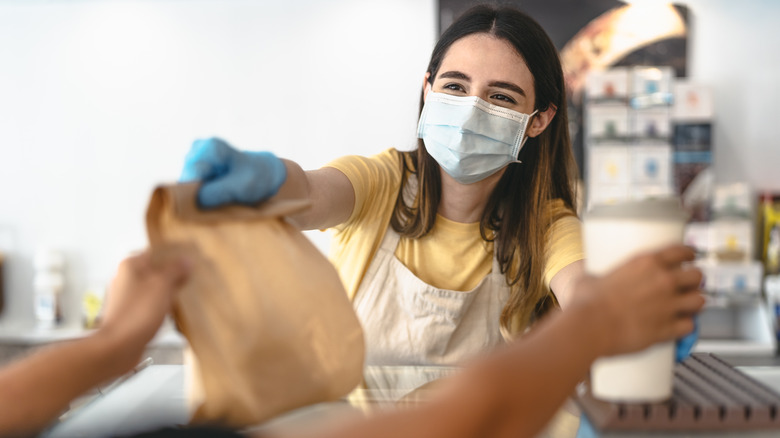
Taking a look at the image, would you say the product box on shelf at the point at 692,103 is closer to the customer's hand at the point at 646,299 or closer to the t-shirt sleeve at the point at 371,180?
the t-shirt sleeve at the point at 371,180

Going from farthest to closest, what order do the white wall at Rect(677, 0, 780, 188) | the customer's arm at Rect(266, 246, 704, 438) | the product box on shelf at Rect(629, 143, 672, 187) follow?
1. the white wall at Rect(677, 0, 780, 188)
2. the product box on shelf at Rect(629, 143, 672, 187)
3. the customer's arm at Rect(266, 246, 704, 438)

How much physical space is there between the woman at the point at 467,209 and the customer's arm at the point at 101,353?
25.2 inches

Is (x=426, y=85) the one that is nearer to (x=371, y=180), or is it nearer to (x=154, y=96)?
(x=371, y=180)

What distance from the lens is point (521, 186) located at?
1586mm

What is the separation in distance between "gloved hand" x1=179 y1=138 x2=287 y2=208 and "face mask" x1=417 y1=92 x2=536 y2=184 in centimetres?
64

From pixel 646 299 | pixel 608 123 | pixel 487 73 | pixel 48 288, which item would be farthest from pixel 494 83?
pixel 48 288

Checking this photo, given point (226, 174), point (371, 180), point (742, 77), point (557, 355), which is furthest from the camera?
point (742, 77)

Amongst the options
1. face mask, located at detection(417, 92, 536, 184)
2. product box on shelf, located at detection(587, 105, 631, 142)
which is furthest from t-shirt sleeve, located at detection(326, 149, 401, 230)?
product box on shelf, located at detection(587, 105, 631, 142)

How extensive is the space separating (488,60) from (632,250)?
31.9 inches

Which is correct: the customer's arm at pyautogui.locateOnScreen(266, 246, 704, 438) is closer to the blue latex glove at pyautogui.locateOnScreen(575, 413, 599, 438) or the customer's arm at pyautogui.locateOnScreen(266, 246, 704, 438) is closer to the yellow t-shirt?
the blue latex glove at pyautogui.locateOnScreen(575, 413, 599, 438)

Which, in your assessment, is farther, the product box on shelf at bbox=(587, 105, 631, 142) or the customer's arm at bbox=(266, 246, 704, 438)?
the product box on shelf at bbox=(587, 105, 631, 142)

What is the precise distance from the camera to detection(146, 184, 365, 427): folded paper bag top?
69 cm

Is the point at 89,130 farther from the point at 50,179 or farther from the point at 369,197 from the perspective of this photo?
the point at 369,197

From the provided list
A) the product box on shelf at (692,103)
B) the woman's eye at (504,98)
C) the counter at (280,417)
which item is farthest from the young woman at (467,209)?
the product box on shelf at (692,103)
